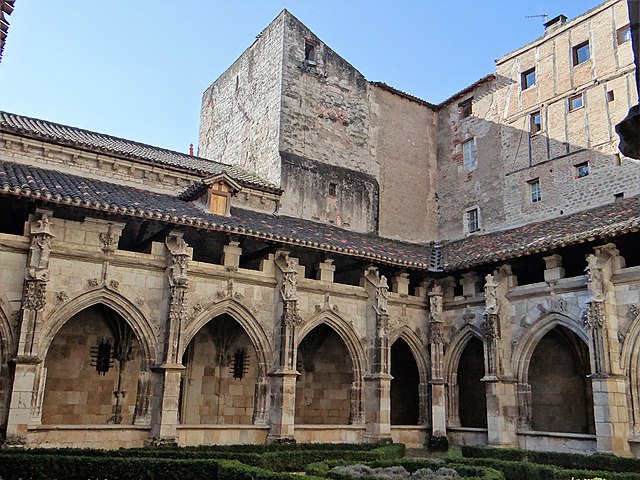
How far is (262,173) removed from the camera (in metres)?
24.3

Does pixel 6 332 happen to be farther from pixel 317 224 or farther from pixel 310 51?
pixel 310 51

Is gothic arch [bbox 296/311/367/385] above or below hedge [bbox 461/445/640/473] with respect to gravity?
above

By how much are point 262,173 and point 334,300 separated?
7767mm

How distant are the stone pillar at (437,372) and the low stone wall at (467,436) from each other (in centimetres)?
25

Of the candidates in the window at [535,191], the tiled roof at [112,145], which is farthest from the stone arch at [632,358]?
the tiled roof at [112,145]

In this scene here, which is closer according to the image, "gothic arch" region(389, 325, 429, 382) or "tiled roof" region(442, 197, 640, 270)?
"tiled roof" region(442, 197, 640, 270)

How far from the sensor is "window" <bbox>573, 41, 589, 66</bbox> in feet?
72.3

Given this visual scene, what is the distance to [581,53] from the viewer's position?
875 inches

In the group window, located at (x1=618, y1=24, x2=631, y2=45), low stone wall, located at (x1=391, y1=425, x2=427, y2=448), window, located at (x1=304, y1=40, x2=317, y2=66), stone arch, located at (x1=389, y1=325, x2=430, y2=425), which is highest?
window, located at (x1=304, y1=40, x2=317, y2=66)

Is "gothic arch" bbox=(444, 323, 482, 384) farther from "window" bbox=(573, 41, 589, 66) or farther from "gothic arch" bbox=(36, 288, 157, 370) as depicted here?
"window" bbox=(573, 41, 589, 66)

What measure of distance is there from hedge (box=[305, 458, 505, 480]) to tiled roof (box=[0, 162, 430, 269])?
6.43 metres

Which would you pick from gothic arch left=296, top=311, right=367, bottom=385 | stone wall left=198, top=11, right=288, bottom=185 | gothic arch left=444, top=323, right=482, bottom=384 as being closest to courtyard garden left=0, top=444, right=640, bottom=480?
gothic arch left=296, top=311, right=367, bottom=385

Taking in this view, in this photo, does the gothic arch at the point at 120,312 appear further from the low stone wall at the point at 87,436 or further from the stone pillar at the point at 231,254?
the stone pillar at the point at 231,254

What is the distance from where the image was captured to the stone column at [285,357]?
16.2 meters
